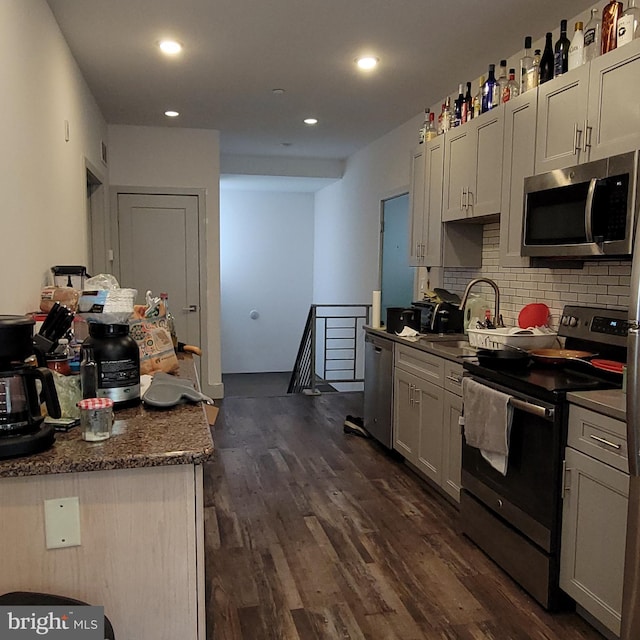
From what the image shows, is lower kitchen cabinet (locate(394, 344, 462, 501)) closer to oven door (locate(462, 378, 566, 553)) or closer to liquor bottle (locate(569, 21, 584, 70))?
oven door (locate(462, 378, 566, 553))

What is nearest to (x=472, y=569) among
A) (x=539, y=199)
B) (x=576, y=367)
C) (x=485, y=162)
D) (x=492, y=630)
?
(x=492, y=630)

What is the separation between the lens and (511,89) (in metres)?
3.17

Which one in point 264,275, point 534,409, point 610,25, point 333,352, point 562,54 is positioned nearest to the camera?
point 534,409

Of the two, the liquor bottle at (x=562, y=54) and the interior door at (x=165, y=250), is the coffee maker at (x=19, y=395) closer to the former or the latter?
the liquor bottle at (x=562, y=54)

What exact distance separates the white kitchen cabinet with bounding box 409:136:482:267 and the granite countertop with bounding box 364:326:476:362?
0.50m

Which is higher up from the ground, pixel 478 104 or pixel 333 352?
pixel 478 104

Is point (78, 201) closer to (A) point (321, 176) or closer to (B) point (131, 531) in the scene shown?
(B) point (131, 531)

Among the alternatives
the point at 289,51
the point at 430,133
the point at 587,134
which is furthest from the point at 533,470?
the point at 289,51

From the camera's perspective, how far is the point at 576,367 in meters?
2.61

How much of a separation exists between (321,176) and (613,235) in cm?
533

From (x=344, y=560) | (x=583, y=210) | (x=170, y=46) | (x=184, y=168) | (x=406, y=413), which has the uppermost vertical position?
(x=170, y=46)

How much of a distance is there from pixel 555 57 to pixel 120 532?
2771 millimetres

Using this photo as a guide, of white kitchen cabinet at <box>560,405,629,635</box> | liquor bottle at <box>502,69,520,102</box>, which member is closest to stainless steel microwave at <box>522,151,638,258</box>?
liquor bottle at <box>502,69,520,102</box>

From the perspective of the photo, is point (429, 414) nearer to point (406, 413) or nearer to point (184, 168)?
point (406, 413)
